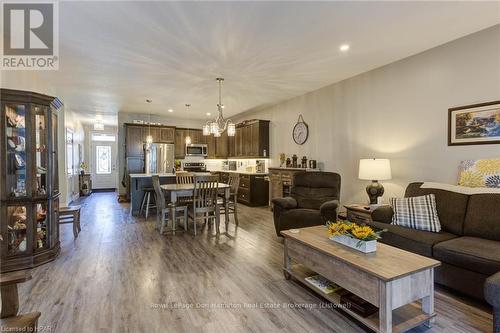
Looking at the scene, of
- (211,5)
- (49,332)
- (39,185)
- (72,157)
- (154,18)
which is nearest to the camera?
(49,332)

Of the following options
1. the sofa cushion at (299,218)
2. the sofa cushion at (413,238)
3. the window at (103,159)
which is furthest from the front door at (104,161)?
the sofa cushion at (413,238)

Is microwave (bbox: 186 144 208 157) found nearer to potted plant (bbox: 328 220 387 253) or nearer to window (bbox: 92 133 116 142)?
window (bbox: 92 133 116 142)

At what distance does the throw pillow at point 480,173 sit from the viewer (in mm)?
2799

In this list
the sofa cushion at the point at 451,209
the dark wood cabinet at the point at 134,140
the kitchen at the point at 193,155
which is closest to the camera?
the sofa cushion at the point at 451,209

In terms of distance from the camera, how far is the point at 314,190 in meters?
4.37

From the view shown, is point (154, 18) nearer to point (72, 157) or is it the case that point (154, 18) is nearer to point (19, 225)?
point (19, 225)

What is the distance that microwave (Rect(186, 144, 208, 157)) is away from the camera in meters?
8.61

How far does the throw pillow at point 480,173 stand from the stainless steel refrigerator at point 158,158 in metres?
7.11

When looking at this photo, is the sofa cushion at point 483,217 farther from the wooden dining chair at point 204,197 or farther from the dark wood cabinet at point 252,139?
the dark wood cabinet at point 252,139

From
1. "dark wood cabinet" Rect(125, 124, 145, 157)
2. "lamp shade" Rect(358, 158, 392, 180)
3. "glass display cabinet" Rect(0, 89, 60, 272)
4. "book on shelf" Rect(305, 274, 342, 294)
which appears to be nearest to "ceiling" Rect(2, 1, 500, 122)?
"glass display cabinet" Rect(0, 89, 60, 272)

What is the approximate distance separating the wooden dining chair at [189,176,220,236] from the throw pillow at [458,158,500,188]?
3.53 metres

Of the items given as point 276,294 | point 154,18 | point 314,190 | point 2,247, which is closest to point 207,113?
point 314,190

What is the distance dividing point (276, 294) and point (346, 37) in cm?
305

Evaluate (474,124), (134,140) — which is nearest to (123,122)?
(134,140)
